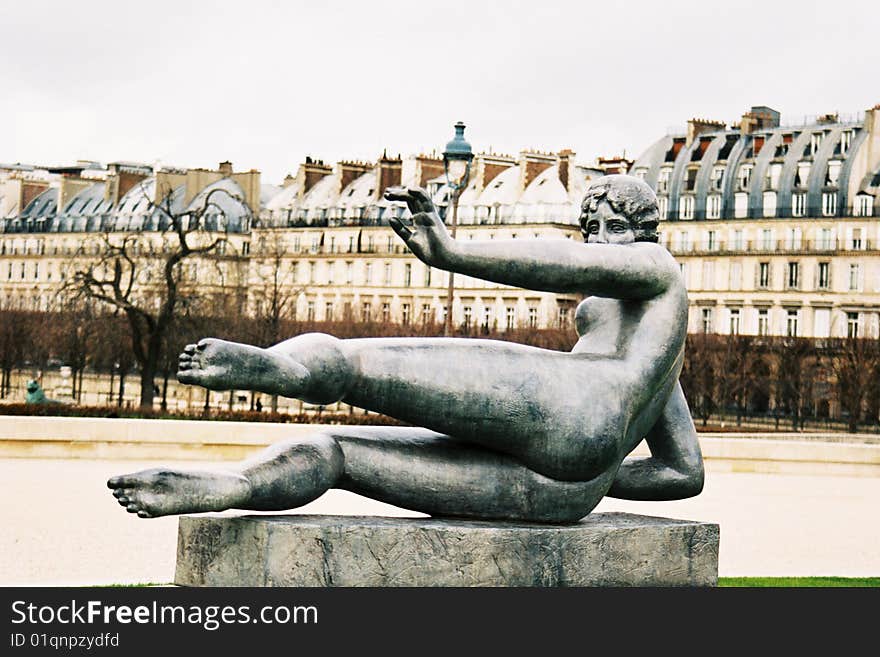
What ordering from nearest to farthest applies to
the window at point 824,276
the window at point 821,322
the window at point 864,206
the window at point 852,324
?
the window at point 864,206 < the window at point 852,324 < the window at point 821,322 < the window at point 824,276

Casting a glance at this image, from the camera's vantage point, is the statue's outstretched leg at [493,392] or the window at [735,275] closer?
the statue's outstretched leg at [493,392]

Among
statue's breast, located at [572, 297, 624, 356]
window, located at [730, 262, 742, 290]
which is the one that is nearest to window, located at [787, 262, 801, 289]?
window, located at [730, 262, 742, 290]

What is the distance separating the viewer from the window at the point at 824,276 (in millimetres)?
68000

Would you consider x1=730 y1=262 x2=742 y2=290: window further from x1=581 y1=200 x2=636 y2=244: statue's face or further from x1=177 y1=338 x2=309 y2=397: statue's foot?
x1=177 y1=338 x2=309 y2=397: statue's foot

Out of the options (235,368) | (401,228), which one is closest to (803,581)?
(401,228)

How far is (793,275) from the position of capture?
6919cm

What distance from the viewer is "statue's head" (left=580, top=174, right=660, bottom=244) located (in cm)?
552

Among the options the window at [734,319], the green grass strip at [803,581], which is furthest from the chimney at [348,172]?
the green grass strip at [803,581]

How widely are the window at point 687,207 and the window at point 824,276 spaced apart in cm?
714

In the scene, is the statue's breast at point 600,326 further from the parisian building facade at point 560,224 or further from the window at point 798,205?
the window at point 798,205

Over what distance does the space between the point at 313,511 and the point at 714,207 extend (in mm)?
60332

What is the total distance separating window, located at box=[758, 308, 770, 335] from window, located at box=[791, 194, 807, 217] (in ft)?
14.9
